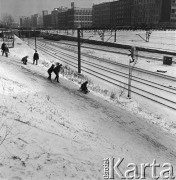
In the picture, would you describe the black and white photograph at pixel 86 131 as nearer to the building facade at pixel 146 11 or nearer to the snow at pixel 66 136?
the snow at pixel 66 136

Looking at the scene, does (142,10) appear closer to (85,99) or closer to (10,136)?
(85,99)

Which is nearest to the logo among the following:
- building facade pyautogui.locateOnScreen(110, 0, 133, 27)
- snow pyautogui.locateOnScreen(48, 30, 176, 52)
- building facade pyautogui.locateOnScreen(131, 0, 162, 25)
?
snow pyautogui.locateOnScreen(48, 30, 176, 52)

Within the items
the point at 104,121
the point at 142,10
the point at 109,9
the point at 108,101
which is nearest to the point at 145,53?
the point at 108,101

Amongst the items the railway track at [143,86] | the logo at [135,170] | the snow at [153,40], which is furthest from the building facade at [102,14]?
the logo at [135,170]

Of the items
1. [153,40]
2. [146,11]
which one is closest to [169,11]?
[146,11]

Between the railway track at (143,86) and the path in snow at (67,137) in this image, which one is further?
the railway track at (143,86)

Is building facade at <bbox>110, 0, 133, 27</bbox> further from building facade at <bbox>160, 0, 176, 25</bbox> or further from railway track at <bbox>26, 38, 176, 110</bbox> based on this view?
railway track at <bbox>26, 38, 176, 110</bbox>

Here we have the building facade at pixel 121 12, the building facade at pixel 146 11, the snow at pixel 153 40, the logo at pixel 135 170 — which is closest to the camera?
the logo at pixel 135 170

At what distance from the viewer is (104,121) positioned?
1336 cm

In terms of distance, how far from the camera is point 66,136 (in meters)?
9.70

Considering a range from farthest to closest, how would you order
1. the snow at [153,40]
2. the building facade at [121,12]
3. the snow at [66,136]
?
the building facade at [121,12]
the snow at [153,40]
the snow at [66,136]

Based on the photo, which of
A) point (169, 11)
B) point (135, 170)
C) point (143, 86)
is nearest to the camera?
point (135, 170)

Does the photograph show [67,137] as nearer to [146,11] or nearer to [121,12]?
[146,11]

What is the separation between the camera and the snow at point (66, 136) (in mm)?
7043
